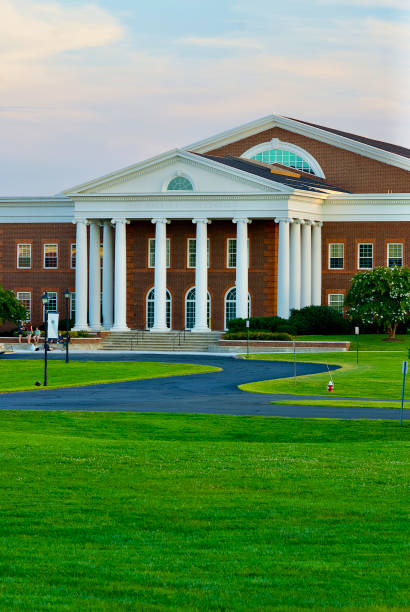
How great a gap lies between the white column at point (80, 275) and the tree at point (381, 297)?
18620 millimetres

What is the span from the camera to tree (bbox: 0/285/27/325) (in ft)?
237

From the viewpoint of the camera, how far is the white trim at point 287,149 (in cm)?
8000

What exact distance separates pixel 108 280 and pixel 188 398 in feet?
134

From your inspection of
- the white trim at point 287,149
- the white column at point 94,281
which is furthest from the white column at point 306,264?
the white column at point 94,281

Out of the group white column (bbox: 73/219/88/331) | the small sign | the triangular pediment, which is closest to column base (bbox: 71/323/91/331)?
white column (bbox: 73/219/88/331)

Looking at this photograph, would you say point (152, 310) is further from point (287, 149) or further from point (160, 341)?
point (287, 149)

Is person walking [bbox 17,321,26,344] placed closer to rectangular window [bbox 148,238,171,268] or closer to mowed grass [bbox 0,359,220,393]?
rectangular window [bbox 148,238,171,268]

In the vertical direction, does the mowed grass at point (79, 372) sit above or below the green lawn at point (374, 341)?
below

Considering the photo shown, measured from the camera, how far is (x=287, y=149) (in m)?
81.3

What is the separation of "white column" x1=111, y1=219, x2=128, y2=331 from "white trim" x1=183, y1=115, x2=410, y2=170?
13458 millimetres

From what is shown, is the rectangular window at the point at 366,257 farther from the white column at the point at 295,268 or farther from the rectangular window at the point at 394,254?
the white column at the point at 295,268

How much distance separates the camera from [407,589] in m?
10.6

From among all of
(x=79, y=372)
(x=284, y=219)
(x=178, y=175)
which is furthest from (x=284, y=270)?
(x=79, y=372)

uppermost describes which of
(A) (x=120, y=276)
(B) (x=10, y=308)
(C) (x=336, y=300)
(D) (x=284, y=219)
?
(D) (x=284, y=219)
